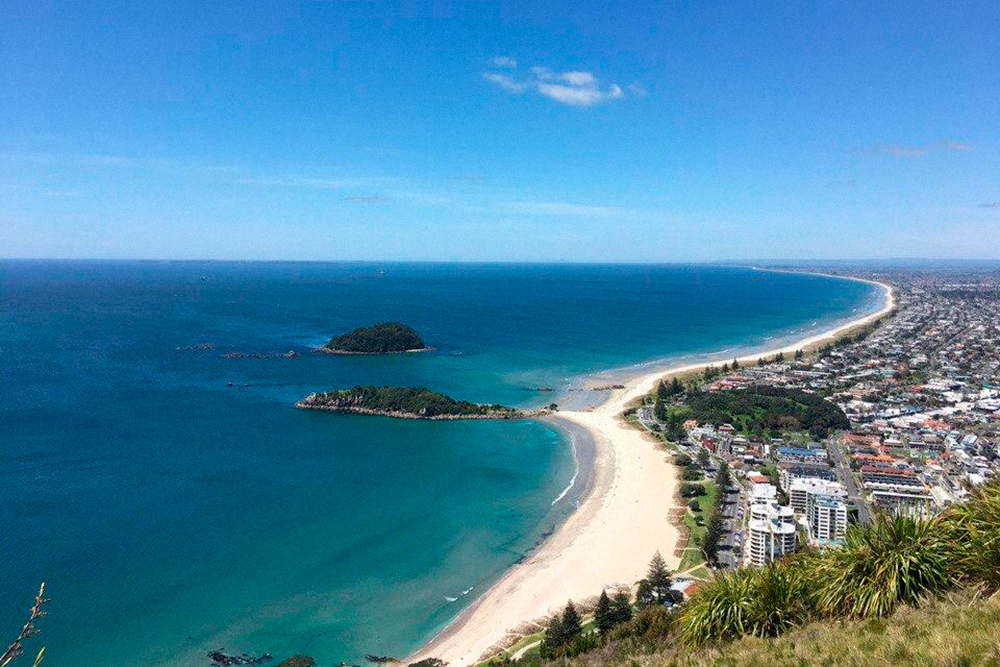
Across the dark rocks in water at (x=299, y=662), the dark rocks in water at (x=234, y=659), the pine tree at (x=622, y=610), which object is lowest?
the dark rocks in water at (x=234, y=659)

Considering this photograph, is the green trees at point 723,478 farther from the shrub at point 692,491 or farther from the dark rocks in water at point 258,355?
the dark rocks in water at point 258,355

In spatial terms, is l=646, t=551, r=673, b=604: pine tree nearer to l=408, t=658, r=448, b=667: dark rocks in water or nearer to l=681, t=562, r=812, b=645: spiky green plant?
l=408, t=658, r=448, b=667: dark rocks in water

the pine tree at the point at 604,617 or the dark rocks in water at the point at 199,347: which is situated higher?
the dark rocks in water at the point at 199,347

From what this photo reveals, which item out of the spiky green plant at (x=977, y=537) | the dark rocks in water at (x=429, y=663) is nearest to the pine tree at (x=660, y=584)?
the dark rocks in water at (x=429, y=663)

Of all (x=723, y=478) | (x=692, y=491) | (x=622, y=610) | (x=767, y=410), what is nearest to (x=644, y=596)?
(x=622, y=610)

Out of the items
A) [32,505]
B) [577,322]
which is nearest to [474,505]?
[32,505]

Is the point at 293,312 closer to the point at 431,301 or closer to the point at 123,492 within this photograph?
the point at 431,301

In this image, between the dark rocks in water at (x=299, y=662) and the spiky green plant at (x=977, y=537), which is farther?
the dark rocks in water at (x=299, y=662)
